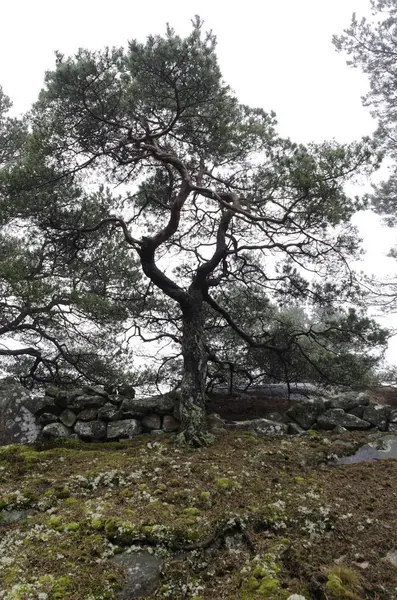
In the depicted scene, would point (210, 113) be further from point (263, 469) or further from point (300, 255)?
point (263, 469)

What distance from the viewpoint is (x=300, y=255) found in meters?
7.32

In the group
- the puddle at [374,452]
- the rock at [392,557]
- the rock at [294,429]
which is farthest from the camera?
the rock at [294,429]

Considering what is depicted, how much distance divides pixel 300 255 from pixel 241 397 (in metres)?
3.20

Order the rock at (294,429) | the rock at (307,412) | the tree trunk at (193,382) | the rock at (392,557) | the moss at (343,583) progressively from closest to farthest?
the moss at (343,583) < the rock at (392,557) < the tree trunk at (193,382) < the rock at (294,429) < the rock at (307,412)

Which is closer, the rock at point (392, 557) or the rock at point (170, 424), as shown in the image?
the rock at point (392, 557)

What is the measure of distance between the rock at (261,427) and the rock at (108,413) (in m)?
1.78

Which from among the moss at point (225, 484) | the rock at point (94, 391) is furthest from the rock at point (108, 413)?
the moss at point (225, 484)

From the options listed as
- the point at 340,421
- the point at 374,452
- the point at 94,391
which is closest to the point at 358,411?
the point at 340,421

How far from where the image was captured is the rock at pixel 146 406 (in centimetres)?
625

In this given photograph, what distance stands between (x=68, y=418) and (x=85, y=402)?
343 millimetres

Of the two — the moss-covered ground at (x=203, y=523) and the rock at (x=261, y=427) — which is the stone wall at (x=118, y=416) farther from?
the moss-covered ground at (x=203, y=523)

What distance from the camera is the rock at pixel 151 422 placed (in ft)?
20.3

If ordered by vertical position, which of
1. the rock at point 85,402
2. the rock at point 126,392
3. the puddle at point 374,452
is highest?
the rock at point 126,392

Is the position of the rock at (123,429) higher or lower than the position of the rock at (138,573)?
higher
